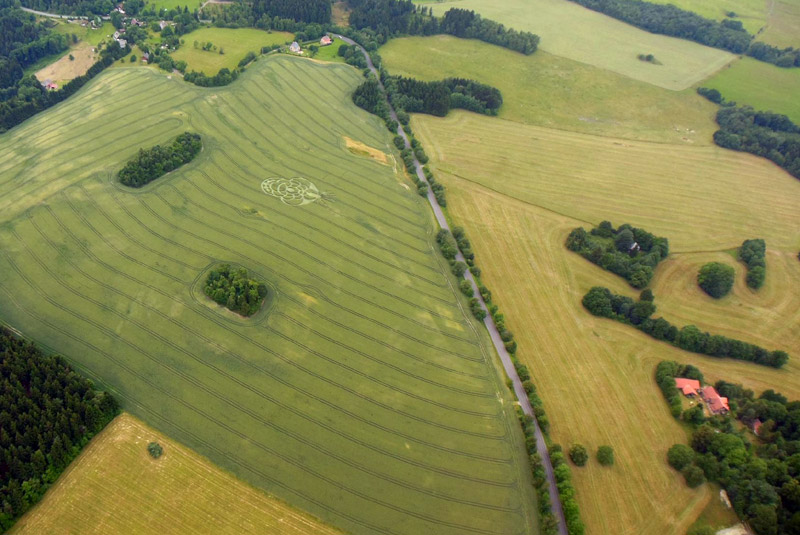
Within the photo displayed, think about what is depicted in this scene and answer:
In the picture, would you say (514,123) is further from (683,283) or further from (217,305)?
(217,305)

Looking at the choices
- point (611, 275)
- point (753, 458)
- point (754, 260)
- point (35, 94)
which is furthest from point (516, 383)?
point (35, 94)

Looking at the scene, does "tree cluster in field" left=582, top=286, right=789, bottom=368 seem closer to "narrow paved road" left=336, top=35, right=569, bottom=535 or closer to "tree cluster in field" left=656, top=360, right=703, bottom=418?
"tree cluster in field" left=656, top=360, right=703, bottom=418

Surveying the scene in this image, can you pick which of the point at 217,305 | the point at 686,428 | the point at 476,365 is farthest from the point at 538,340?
the point at 217,305

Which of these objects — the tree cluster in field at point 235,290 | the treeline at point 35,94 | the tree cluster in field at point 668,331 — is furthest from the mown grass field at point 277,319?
the tree cluster in field at point 668,331

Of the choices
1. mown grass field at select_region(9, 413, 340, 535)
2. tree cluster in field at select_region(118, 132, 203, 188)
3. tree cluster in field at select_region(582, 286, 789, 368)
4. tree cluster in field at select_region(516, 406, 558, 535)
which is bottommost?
mown grass field at select_region(9, 413, 340, 535)

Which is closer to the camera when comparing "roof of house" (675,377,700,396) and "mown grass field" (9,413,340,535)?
"mown grass field" (9,413,340,535)

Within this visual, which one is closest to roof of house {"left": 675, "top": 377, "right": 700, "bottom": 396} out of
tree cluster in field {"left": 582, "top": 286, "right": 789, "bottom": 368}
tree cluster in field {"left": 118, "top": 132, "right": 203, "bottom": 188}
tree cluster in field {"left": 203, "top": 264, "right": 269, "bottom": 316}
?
tree cluster in field {"left": 582, "top": 286, "right": 789, "bottom": 368}

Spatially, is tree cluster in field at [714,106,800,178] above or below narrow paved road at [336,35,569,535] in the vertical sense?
above
